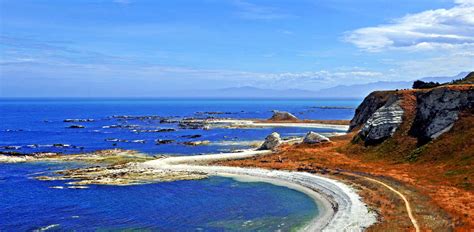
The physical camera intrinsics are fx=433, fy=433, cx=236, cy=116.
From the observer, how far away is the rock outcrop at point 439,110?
182ft

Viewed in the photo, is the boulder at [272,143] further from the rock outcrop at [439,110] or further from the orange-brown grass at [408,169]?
the rock outcrop at [439,110]

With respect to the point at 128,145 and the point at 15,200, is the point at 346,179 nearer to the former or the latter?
the point at 15,200

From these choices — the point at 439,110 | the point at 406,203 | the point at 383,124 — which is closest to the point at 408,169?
the point at 439,110

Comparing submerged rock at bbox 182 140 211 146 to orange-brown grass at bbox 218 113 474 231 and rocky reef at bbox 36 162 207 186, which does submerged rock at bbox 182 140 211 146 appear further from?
rocky reef at bbox 36 162 207 186

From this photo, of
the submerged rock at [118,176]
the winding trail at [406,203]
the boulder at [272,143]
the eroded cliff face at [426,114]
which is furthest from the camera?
the boulder at [272,143]

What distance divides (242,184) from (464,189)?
2382 cm

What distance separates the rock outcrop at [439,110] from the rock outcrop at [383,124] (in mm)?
3377

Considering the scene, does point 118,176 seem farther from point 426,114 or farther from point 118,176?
point 426,114

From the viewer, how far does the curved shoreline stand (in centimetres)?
3441

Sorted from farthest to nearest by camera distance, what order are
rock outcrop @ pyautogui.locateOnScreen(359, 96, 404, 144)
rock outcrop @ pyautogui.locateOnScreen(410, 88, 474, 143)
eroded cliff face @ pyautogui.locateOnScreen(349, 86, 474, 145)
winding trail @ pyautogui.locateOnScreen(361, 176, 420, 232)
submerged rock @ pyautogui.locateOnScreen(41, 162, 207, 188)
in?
rock outcrop @ pyautogui.locateOnScreen(359, 96, 404, 144) → eroded cliff face @ pyautogui.locateOnScreen(349, 86, 474, 145) → rock outcrop @ pyautogui.locateOnScreen(410, 88, 474, 143) → submerged rock @ pyautogui.locateOnScreen(41, 162, 207, 188) → winding trail @ pyautogui.locateOnScreen(361, 176, 420, 232)

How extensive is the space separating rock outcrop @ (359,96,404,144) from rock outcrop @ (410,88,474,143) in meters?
3.38

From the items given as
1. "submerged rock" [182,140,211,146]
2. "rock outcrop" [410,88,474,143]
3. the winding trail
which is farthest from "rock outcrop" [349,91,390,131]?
the winding trail

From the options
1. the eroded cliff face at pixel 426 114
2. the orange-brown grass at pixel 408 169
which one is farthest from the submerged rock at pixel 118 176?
the eroded cliff face at pixel 426 114

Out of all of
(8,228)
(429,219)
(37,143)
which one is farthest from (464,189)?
(37,143)
